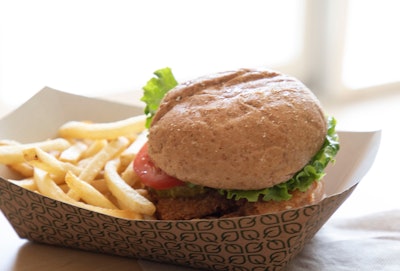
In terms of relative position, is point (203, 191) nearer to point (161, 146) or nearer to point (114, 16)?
point (161, 146)

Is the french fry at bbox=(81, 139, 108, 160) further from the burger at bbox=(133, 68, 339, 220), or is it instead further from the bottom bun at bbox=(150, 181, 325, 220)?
the bottom bun at bbox=(150, 181, 325, 220)

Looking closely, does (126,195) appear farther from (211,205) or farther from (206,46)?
(206,46)

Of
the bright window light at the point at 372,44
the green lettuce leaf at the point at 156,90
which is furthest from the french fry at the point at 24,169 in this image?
the bright window light at the point at 372,44

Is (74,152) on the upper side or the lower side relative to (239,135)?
lower

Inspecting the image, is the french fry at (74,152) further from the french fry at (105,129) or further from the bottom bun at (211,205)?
the bottom bun at (211,205)

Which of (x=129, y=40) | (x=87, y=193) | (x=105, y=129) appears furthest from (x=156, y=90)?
(x=129, y=40)

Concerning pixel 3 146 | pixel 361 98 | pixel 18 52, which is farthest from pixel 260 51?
pixel 3 146
